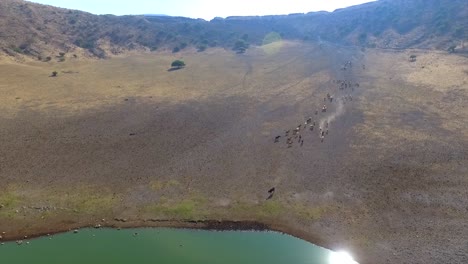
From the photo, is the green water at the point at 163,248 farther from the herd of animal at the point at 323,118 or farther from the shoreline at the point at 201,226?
the herd of animal at the point at 323,118

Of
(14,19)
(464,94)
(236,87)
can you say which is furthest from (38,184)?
(14,19)

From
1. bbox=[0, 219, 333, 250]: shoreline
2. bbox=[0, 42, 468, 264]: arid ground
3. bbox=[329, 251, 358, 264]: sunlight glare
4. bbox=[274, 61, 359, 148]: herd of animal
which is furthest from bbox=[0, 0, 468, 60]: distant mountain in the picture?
bbox=[329, 251, 358, 264]: sunlight glare

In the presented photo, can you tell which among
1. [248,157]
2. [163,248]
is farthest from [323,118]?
[163,248]

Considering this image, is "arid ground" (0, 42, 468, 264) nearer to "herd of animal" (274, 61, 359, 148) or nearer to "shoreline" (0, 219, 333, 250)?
"shoreline" (0, 219, 333, 250)

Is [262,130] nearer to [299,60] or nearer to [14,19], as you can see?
[299,60]

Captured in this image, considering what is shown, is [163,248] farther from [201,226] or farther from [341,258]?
[341,258]

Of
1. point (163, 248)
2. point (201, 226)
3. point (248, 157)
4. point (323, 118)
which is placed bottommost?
point (163, 248)
